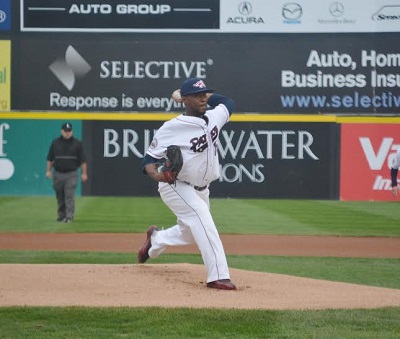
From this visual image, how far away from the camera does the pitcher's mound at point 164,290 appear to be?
796 cm

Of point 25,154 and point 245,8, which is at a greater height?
point 245,8

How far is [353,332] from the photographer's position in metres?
6.84

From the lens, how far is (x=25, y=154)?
24969 mm

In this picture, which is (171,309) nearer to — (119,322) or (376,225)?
(119,322)

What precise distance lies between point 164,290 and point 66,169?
9261mm

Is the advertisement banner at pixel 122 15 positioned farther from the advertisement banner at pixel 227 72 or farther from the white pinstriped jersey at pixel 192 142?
the white pinstriped jersey at pixel 192 142

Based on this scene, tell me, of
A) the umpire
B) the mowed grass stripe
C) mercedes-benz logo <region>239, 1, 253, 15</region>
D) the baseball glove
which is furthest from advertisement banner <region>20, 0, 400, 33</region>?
the baseball glove

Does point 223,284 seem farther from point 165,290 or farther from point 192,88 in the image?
point 192,88

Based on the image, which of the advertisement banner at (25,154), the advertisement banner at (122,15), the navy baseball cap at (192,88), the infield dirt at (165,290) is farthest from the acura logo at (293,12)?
the navy baseball cap at (192,88)

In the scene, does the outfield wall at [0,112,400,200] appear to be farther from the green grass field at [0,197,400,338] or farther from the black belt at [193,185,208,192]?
the black belt at [193,185,208,192]

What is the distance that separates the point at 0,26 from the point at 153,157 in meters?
17.6

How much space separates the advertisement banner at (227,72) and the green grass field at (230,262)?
8.59 ft

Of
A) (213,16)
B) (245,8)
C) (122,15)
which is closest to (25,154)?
(122,15)

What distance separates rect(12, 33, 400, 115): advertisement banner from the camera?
2567cm
